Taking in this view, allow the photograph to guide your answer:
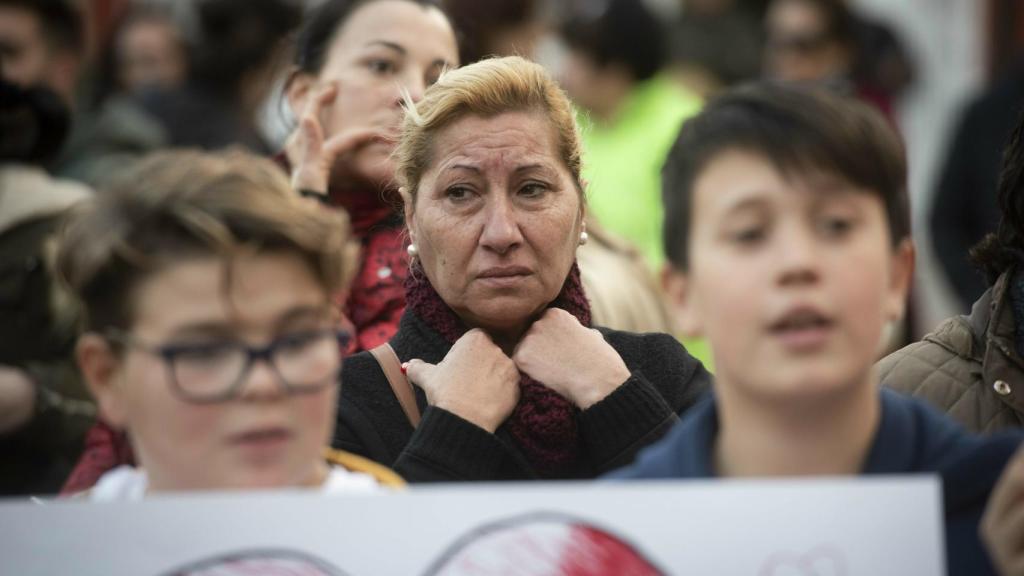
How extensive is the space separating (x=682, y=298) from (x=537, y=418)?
0.55 meters

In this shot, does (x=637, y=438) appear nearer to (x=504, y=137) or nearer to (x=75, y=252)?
(x=504, y=137)

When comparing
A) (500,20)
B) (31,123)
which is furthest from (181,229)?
(500,20)

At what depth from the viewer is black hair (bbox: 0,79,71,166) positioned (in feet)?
14.0

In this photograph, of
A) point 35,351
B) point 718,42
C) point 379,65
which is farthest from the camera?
point 718,42

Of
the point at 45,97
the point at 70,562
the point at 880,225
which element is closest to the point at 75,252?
the point at 70,562

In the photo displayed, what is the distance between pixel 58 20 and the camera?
476cm

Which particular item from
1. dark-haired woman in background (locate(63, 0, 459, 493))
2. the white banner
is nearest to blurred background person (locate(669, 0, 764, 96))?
dark-haired woman in background (locate(63, 0, 459, 493))

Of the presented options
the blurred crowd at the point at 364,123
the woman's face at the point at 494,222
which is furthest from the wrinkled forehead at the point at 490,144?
the blurred crowd at the point at 364,123

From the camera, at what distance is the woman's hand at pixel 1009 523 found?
2.15 m

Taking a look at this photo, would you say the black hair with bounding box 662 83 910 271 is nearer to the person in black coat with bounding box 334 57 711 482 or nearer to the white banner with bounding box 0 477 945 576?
the white banner with bounding box 0 477 945 576

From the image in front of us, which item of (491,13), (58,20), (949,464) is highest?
(949,464)

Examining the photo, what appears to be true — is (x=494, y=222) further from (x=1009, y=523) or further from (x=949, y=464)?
(x=1009, y=523)

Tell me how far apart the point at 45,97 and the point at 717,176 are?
2.66 meters

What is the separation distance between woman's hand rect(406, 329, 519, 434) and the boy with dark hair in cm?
50
